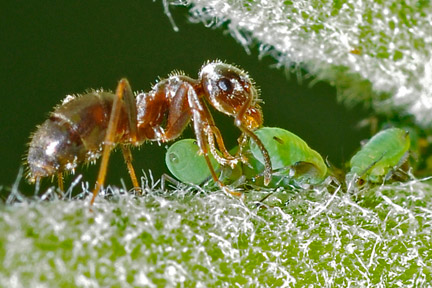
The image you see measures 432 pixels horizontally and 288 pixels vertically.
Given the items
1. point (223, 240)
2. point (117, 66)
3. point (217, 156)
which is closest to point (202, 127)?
point (217, 156)

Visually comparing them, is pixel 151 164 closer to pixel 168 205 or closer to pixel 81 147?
pixel 81 147

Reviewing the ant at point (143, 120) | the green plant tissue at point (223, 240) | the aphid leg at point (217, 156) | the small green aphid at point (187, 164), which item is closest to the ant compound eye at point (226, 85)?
the ant at point (143, 120)

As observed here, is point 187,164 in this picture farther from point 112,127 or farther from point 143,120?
point 143,120

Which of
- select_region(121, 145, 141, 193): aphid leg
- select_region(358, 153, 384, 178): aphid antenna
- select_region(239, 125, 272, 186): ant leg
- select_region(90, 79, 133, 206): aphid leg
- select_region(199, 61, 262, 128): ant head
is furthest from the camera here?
select_region(199, 61, 262, 128): ant head

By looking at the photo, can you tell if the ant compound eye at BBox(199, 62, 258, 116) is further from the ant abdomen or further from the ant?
the ant abdomen

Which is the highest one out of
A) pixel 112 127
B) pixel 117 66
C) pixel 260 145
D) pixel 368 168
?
pixel 117 66

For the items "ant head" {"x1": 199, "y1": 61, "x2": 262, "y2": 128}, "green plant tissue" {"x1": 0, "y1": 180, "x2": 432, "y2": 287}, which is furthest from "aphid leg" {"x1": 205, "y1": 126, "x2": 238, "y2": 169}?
"green plant tissue" {"x1": 0, "y1": 180, "x2": 432, "y2": 287}

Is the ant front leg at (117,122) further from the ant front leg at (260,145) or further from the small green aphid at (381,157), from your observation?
the small green aphid at (381,157)
